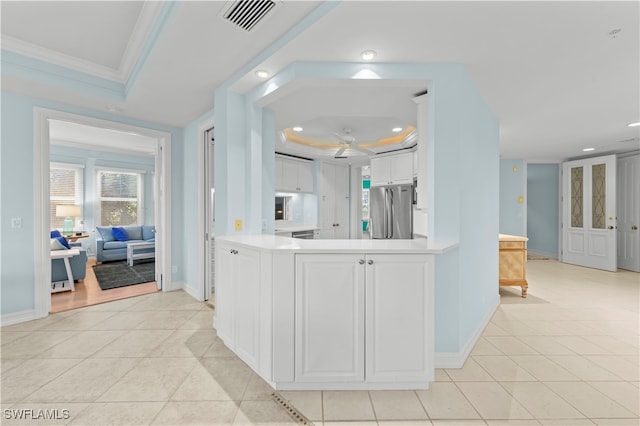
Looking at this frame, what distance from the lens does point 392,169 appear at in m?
5.40

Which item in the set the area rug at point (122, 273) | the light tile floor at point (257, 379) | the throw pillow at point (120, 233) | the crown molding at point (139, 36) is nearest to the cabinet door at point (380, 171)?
the light tile floor at point (257, 379)

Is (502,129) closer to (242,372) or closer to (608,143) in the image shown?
(608,143)

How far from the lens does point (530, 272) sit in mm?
5582

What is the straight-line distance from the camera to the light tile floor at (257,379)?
68.9 inches

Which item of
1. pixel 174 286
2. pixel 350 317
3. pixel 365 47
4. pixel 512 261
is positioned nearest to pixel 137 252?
pixel 174 286

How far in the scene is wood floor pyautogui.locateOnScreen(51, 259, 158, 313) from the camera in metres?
3.69

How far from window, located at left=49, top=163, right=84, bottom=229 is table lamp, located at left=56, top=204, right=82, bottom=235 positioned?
0.76 feet

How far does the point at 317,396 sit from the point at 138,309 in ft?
8.98

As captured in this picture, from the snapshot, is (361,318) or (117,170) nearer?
(361,318)

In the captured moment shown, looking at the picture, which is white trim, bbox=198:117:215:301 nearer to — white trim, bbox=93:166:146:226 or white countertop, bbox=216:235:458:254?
white countertop, bbox=216:235:458:254

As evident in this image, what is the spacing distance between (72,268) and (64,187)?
310 centimetres

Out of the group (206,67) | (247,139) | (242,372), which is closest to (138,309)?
(242,372)

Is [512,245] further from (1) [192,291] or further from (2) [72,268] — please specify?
(2) [72,268]

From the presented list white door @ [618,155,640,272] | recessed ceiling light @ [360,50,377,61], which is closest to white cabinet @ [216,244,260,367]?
recessed ceiling light @ [360,50,377,61]
